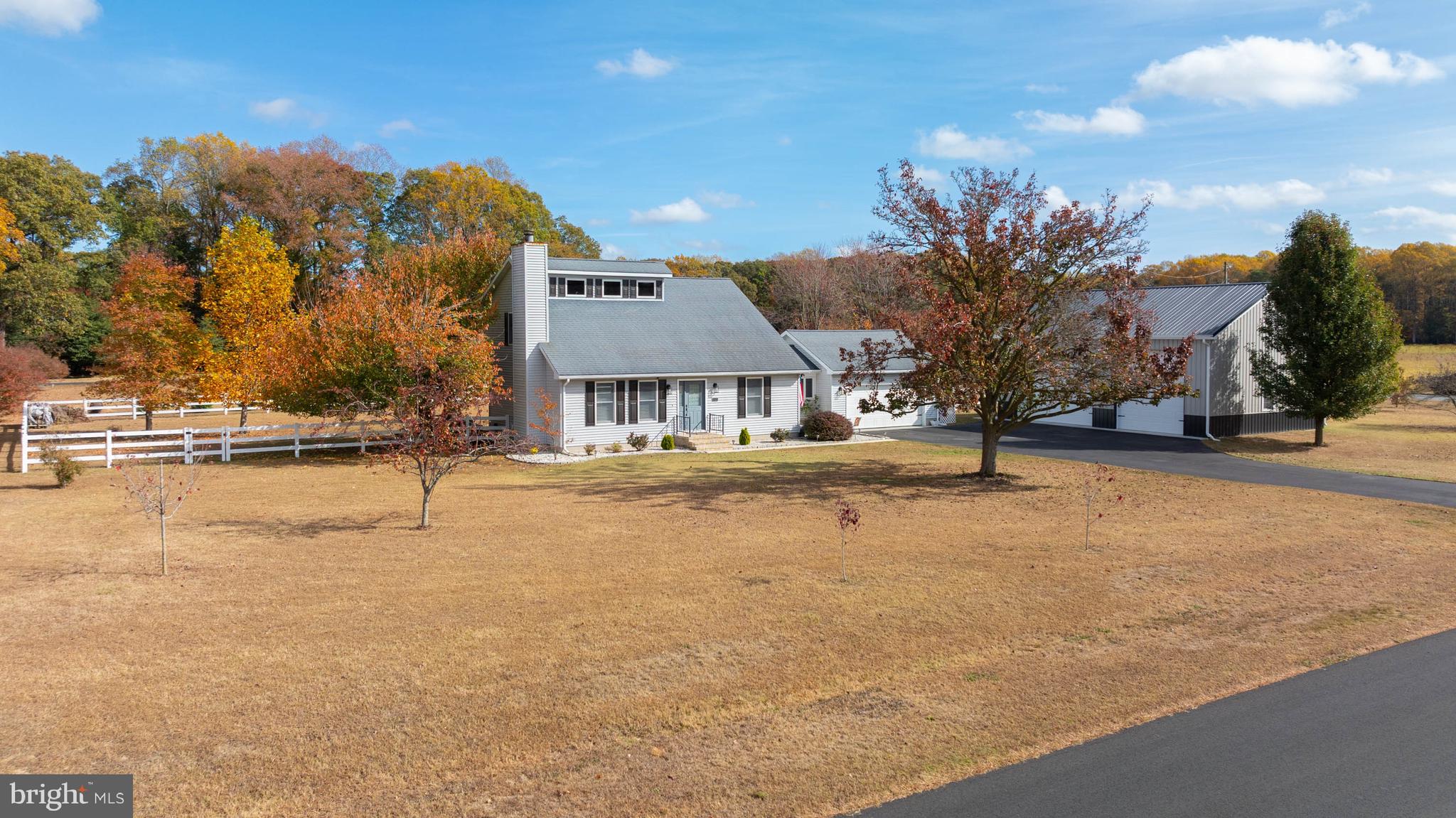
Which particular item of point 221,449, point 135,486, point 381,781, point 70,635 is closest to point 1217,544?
point 381,781

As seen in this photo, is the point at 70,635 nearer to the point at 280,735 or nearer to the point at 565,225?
the point at 280,735

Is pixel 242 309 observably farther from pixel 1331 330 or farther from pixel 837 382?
pixel 1331 330

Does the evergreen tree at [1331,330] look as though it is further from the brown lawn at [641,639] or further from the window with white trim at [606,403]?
the window with white trim at [606,403]

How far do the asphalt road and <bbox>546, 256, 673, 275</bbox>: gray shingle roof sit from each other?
1059 inches

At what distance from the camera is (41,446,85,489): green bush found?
19609 mm

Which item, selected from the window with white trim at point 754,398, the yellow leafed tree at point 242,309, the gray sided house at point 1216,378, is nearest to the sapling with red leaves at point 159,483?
the yellow leafed tree at point 242,309

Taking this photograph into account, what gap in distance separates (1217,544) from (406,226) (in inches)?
1970

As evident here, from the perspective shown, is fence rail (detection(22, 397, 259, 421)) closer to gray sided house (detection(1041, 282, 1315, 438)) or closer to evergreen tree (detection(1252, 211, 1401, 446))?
gray sided house (detection(1041, 282, 1315, 438))

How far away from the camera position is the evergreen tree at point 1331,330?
27.9 metres

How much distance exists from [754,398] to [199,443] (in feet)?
58.1

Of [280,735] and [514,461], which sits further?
[514,461]

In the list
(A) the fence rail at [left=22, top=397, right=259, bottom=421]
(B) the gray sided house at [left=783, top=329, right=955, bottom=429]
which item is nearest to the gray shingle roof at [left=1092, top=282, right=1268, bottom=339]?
(B) the gray sided house at [left=783, top=329, right=955, bottom=429]

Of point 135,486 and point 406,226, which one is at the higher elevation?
point 406,226

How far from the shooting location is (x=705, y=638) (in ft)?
30.9
